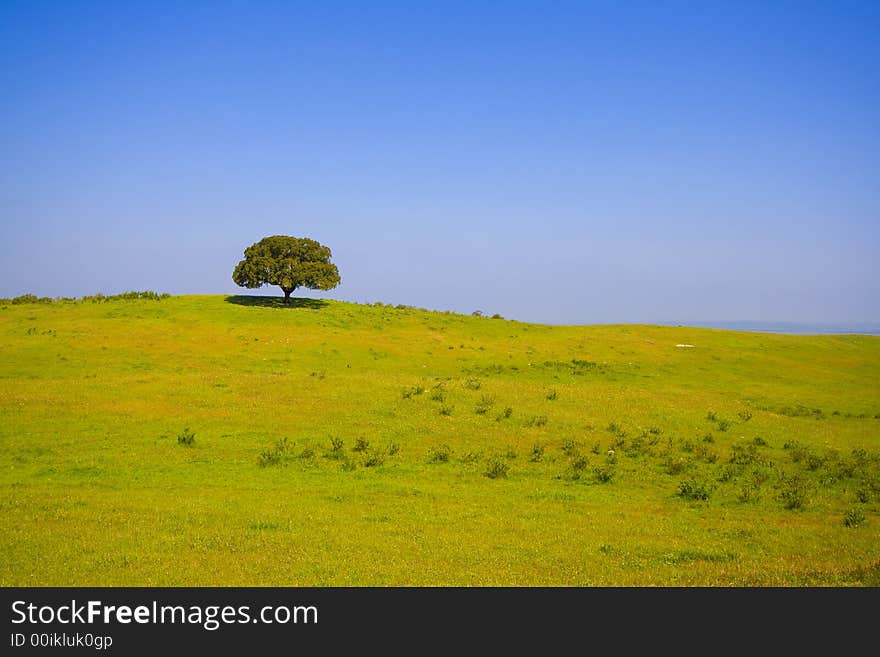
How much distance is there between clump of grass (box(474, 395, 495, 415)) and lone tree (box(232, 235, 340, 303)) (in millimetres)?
40853

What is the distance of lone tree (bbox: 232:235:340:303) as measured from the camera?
68000 mm

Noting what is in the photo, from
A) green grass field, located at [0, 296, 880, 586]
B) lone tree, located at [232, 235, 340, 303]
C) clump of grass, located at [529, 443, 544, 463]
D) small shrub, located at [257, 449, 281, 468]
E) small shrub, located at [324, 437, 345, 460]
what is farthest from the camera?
lone tree, located at [232, 235, 340, 303]

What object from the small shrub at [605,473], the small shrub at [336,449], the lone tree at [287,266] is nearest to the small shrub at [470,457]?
the small shrub at [605,473]

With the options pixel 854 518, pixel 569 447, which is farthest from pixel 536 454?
pixel 854 518

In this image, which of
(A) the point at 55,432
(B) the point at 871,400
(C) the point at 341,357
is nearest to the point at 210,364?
(C) the point at 341,357

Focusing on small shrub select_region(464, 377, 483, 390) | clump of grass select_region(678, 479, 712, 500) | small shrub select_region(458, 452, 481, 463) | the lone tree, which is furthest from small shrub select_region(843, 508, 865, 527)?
the lone tree

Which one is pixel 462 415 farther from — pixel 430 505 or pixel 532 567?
pixel 532 567

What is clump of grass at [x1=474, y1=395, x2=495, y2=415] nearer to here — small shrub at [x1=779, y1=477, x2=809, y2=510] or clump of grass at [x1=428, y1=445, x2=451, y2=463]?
clump of grass at [x1=428, y1=445, x2=451, y2=463]

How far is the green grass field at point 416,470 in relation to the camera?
12.8m

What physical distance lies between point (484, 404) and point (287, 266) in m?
43.3

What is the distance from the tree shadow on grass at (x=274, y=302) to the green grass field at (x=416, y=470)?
22.5 m

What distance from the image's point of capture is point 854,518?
16828mm

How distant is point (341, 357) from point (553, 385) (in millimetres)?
16806

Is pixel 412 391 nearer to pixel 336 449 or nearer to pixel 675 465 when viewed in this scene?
pixel 336 449
